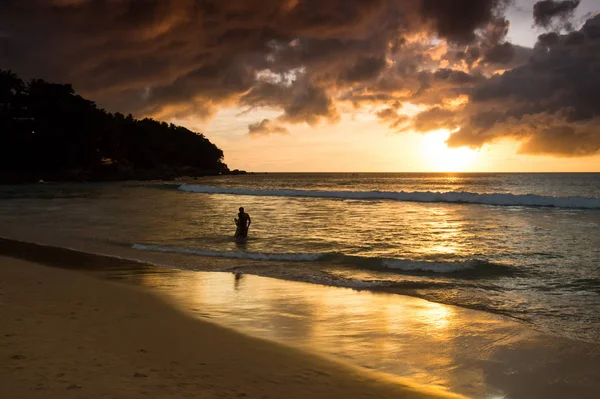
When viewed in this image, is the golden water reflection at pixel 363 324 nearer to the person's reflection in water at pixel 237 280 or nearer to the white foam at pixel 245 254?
the person's reflection in water at pixel 237 280

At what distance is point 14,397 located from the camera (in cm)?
418

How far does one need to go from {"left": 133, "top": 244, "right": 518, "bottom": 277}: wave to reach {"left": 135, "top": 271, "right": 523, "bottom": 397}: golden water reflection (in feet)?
10.3

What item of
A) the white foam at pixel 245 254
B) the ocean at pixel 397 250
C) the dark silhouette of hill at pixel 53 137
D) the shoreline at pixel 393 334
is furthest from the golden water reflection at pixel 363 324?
the dark silhouette of hill at pixel 53 137

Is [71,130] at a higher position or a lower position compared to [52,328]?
higher

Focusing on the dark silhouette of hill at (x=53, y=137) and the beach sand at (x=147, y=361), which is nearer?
the beach sand at (x=147, y=361)

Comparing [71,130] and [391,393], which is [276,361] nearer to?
[391,393]

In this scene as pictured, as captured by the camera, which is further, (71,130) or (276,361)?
(71,130)

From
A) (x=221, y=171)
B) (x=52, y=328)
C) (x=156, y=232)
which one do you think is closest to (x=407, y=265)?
(x=52, y=328)

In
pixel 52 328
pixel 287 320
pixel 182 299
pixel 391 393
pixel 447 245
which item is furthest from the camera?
pixel 447 245

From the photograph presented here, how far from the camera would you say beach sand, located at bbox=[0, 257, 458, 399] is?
4.59 m

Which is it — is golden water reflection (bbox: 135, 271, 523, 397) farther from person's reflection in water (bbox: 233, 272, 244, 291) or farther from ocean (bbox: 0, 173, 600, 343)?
ocean (bbox: 0, 173, 600, 343)

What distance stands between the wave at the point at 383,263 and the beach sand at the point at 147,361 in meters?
6.64

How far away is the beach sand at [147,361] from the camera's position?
4594 mm

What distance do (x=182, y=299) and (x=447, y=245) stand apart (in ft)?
35.3
